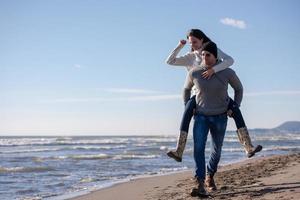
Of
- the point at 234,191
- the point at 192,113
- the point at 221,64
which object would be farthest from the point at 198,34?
the point at 234,191

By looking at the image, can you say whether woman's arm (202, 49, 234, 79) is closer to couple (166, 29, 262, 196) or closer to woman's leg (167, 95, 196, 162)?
couple (166, 29, 262, 196)

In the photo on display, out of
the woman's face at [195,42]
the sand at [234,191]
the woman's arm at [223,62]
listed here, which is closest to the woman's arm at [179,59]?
the woman's face at [195,42]

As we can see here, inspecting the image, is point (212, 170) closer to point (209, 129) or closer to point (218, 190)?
point (218, 190)

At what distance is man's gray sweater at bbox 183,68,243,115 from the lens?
16.9 feet

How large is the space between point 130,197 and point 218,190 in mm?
1355

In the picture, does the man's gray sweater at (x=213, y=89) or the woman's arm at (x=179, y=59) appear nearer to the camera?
the man's gray sweater at (x=213, y=89)

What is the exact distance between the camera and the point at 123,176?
10.5 m

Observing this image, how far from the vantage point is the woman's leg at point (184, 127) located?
5301 millimetres

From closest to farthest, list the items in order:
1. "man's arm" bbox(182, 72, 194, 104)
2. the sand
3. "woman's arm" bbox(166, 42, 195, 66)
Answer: the sand, "man's arm" bbox(182, 72, 194, 104), "woman's arm" bbox(166, 42, 195, 66)

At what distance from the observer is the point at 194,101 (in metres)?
5.31

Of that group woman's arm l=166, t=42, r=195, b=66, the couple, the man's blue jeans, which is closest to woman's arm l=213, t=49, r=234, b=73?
the couple

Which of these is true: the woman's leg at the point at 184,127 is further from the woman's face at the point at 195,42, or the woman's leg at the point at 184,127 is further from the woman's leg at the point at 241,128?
the woman's face at the point at 195,42

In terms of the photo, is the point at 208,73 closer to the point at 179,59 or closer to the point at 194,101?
the point at 194,101

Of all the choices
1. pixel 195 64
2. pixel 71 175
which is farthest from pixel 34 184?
pixel 195 64
